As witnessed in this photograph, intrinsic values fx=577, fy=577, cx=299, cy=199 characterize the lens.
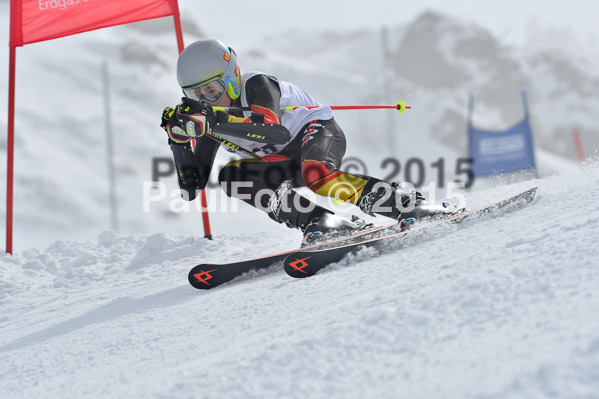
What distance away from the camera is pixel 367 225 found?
11.1ft

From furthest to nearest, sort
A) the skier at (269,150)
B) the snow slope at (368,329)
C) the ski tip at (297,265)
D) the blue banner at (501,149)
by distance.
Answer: the blue banner at (501,149), the skier at (269,150), the ski tip at (297,265), the snow slope at (368,329)

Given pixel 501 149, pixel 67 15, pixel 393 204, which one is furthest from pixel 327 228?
pixel 501 149

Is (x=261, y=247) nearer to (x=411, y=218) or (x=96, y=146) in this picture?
(x=411, y=218)

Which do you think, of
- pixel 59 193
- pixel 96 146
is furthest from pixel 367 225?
pixel 96 146

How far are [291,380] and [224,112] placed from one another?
1853 mm

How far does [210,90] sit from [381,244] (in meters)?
1.28

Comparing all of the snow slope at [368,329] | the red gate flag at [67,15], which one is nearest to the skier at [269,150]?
the snow slope at [368,329]

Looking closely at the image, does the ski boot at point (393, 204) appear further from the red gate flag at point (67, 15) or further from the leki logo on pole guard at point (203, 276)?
the red gate flag at point (67, 15)

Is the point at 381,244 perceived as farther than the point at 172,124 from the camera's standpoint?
No

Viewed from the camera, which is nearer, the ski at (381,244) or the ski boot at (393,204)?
the ski at (381,244)

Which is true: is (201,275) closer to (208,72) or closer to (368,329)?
(208,72)

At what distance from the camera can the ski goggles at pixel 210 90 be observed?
3.21 meters

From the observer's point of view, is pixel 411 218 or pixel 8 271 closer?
pixel 411 218

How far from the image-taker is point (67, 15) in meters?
4.92
